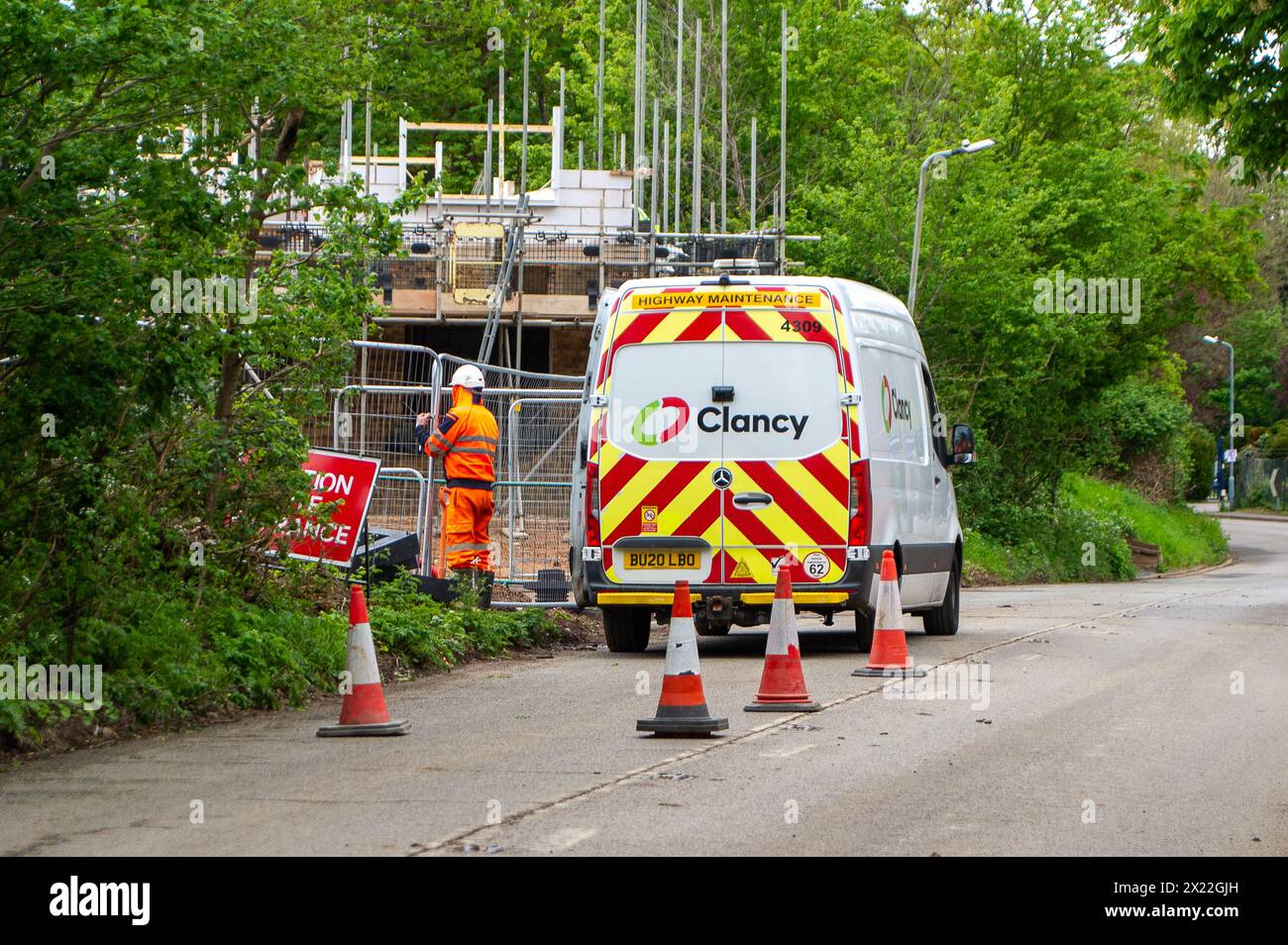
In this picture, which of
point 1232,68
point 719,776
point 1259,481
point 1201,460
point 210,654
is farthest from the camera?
point 1259,481

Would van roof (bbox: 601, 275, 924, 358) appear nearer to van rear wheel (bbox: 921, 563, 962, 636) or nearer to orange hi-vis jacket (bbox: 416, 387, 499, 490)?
orange hi-vis jacket (bbox: 416, 387, 499, 490)

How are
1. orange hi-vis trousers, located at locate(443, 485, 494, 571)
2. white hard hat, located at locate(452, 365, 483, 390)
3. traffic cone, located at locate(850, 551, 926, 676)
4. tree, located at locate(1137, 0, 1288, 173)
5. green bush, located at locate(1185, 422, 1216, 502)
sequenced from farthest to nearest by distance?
green bush, located at locate(1185, 422, 1216, 502) → tree, located at locate(1137, 0, 1288, 173) → white hard hat, located at locate(452, 365, 483, 390) → orange hi-vis trousers, located at locate(443, 485, 494, 571) → traffic cone, located at locate(850, 551, 926, 676)

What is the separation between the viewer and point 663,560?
14.4 m

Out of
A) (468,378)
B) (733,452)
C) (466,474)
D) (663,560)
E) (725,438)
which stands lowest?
(663,560)

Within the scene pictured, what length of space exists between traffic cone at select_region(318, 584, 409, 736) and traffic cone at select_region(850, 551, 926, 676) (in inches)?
157

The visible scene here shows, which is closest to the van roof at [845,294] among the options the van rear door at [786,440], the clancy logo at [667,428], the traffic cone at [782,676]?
the van rear door at [786,440]

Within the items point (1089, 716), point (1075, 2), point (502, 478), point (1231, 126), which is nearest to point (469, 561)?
point (502, 478)

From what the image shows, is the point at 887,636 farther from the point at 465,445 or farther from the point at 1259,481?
the point at 1259,481

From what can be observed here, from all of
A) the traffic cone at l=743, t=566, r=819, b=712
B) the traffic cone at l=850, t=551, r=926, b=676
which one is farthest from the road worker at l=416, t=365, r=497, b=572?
the traffic cone at l=743, t=566, r=819, b=712

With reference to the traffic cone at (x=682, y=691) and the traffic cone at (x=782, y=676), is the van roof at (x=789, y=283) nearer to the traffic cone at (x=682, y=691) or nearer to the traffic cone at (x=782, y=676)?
the traffic cone at (x=782, y=676)

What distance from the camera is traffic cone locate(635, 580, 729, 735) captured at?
9820 millimetres

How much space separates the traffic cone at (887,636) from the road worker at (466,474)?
415cm

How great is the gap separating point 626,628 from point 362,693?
5.13 metres

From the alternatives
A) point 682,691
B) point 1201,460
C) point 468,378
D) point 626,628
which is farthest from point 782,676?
point 1201,460
